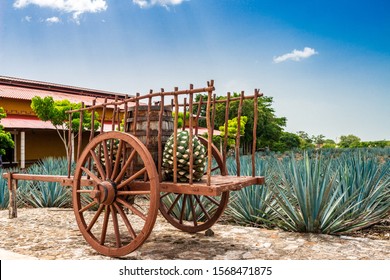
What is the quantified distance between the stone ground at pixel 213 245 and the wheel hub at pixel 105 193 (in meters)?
0.55

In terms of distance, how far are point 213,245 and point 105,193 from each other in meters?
1.29

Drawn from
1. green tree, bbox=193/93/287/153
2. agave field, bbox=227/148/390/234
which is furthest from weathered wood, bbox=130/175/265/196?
green tree, bbox=193/93/287/153

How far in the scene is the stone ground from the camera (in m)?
3.97

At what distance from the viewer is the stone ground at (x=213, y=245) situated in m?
3.97

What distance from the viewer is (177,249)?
4.23 m

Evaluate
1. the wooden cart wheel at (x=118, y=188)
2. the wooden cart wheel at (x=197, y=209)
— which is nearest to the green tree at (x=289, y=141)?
the wooden cart wheel at (x=197, y=209)

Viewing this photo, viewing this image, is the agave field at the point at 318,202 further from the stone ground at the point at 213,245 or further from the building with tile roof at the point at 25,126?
the building with tile roof at the point at 25,126

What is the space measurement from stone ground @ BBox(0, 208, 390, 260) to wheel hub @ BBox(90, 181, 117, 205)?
1.79 feet

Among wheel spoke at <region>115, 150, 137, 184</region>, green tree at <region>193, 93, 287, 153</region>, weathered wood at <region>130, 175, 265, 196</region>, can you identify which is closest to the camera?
weathered wood at <region>130, 175, 265, 196</region>

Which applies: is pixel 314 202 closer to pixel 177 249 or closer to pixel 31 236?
pixel 177 249

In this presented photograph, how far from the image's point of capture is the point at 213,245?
172 inches

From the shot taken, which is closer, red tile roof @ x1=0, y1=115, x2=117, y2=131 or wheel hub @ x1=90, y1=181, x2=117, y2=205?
wheel hub @ x1=90, y1=181, x2=117, y2=205

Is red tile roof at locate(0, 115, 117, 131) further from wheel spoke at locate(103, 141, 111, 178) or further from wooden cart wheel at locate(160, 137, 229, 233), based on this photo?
wheel spoke at locate(103, 141, 111, 178)
